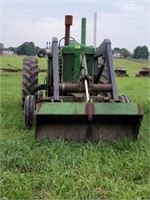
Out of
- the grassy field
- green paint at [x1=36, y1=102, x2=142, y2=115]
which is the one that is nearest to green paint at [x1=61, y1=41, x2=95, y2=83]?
the grassy field

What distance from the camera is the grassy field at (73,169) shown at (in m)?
3.12

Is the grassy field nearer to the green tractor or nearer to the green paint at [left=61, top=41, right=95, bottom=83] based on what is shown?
the green tractor

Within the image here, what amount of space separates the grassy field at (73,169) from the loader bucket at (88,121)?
0.17 metres

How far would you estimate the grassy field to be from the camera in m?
3.12

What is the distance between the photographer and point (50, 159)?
152 inches

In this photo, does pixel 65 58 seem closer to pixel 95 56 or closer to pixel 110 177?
pixel 95 56

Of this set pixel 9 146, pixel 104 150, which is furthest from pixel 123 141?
pixel 9 146

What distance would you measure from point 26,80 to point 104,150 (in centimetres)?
300

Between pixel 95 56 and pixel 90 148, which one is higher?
pixel 95 56

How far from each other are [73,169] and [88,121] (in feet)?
3.44

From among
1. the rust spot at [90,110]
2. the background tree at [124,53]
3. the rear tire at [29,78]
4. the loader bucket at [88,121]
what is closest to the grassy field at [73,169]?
the loader bucket at [88,121]

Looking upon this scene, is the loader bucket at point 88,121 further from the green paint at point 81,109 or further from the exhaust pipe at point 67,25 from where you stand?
the exhaust pipe at point 67,25

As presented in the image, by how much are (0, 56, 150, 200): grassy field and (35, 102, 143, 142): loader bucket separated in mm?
169

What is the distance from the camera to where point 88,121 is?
457 cm
